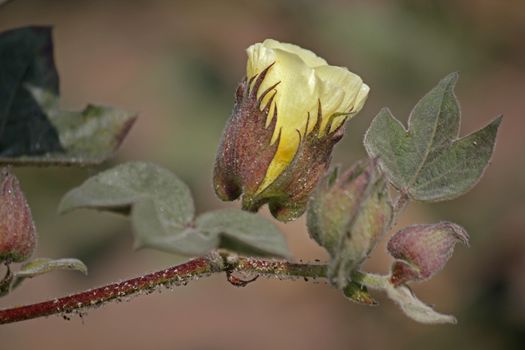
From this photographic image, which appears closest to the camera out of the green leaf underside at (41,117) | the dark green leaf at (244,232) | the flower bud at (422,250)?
the dark green leaf at (244,232)

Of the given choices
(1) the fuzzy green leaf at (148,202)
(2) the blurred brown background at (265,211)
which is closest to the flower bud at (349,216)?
(1) the fuzzy green leaf at (148,202)

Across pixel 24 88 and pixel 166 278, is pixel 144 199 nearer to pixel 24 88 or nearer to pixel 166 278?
pixel 166 278

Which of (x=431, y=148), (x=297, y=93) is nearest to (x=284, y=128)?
(x=297, y=93)

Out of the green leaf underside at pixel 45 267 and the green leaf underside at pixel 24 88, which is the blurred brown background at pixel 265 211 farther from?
the green leaf underside at pixel 45 267

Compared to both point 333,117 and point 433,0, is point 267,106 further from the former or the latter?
point 433,0

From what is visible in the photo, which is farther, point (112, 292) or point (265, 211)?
point (265, 211)

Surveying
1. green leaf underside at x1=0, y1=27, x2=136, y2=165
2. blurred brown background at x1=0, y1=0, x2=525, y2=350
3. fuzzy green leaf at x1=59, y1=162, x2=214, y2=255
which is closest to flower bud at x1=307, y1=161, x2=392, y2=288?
fuzzy green leaf at x1=59, y1=162, x2=214, y2=255

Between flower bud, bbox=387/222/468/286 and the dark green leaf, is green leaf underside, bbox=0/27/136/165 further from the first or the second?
flower bud, bbox=387/222/468/286
